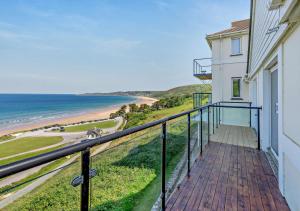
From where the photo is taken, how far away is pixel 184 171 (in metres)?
3.21

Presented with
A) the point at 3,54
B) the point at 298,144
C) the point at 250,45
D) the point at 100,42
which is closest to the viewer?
the point at 298,144

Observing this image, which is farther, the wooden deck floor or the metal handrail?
the metal handrail

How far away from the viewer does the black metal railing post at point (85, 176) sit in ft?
3.44

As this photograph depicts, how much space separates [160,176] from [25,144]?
17935mm

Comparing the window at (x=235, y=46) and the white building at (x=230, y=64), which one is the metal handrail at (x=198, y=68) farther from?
the window at (x=235, y=46)

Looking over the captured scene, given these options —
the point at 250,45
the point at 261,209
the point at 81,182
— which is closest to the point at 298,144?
the point at 261,209

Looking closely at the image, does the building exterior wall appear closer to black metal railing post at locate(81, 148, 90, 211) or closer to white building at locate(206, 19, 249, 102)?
white building at locate(206, 19, 249, 102)

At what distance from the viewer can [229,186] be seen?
2.75 meters

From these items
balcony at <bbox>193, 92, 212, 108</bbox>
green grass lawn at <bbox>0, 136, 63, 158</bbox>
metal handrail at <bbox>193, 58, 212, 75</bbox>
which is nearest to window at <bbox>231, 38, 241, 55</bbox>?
metal handrail at <bbox>193, 58, 212, 75</bbox>

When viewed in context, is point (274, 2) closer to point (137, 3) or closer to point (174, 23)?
point (137, 3)

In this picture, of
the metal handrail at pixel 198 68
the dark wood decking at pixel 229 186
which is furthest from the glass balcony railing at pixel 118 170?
the metal handrail at pixel 198 68

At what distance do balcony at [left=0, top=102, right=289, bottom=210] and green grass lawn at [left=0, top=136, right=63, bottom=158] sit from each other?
47.5 feet

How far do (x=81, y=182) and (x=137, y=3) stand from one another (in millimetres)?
10973

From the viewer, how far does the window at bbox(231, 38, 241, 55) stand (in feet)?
32.1
